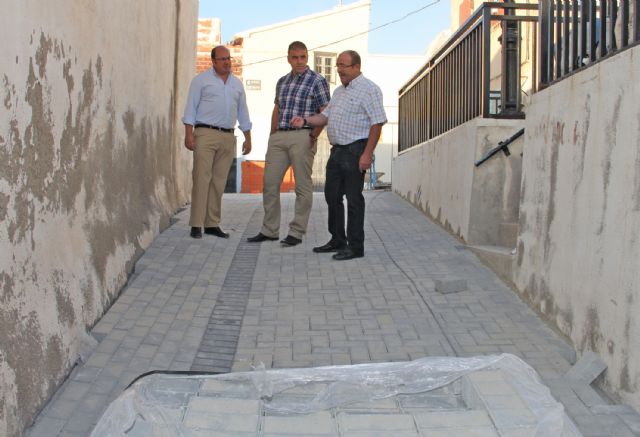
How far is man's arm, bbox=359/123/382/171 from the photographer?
5.85 metres

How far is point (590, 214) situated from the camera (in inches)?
154

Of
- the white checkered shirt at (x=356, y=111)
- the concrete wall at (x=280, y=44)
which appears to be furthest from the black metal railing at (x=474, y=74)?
the concrete wall at (x=280, y=44)

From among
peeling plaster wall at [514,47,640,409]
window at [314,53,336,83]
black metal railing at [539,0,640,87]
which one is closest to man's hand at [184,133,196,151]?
peeling plaster wall at [514,47,640,409]

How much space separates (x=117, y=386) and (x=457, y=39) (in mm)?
5472

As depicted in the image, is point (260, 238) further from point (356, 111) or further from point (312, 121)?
point (356, 111)

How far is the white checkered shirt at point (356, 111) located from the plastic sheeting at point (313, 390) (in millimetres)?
2696

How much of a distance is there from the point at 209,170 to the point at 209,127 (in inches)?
16.0

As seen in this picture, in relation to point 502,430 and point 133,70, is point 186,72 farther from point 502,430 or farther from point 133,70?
point 502,430

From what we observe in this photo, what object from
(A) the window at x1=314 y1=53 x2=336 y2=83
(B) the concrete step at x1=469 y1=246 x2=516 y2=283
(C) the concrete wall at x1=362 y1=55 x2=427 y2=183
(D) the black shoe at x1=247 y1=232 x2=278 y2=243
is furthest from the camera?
(C) the concrete wall at x1=362 y1=55 x2=427 y2=183

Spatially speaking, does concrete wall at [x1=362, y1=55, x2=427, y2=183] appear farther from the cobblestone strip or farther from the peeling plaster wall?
the peeling plaster wall

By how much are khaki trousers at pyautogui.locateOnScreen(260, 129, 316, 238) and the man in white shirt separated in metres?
0.46

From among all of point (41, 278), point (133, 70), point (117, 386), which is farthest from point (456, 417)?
point (133, 70)

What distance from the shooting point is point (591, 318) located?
383cm

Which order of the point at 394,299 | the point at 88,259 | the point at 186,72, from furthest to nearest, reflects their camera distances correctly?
the point at 186,72, the point at 394,299, the point at 88,259
